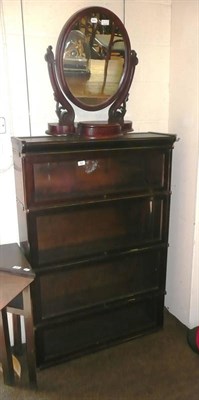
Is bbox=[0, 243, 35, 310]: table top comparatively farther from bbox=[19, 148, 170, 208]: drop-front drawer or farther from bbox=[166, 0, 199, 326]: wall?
bbox=[166, 0, 199, 326]: wall

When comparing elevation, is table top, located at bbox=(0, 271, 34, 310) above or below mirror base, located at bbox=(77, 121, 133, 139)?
below

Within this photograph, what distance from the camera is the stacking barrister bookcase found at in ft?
5.68

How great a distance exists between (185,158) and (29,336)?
1446 mm

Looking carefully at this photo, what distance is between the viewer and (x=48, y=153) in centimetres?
166

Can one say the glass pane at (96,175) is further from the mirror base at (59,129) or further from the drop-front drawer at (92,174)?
the mirror base at (59,129)

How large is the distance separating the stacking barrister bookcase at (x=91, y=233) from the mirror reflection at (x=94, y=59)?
332mm

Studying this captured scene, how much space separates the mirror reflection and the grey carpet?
5.28ft

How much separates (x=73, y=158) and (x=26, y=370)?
1.31 metres

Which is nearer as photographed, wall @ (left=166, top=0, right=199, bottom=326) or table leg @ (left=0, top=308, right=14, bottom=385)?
table leg @ (left=0, top=308, right=14, bottom=385)

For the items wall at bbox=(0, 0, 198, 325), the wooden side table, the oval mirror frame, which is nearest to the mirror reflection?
the oval mirror frame

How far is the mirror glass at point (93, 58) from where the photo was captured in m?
1.84

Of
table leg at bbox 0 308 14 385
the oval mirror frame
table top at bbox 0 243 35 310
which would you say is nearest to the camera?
table top at bbox 0 243 35 310

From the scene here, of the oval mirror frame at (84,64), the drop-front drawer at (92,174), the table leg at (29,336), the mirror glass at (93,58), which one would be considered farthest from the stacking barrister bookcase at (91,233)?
the mirror glass at (93,58)

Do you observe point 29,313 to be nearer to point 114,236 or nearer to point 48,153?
point 114,236
